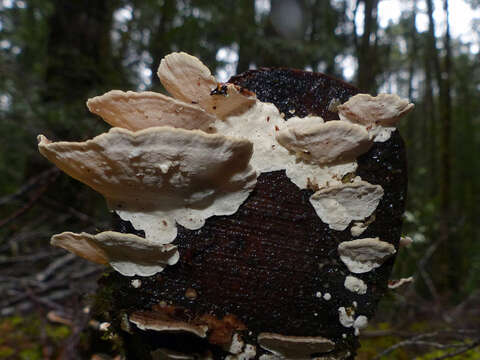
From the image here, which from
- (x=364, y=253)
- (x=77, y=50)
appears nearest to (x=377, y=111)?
(x=364, y=253)

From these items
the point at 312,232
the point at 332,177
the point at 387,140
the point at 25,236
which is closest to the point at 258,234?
the point at 312,232

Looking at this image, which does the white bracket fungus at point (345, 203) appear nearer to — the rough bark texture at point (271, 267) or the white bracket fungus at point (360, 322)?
the rough bark texture at point (271, 267)

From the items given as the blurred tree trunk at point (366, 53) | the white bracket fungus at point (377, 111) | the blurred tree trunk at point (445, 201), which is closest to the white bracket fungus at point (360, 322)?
the white bracket fungus at point (377, 111)

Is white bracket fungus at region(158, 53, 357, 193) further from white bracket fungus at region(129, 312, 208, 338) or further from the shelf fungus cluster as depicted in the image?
white bracket fungus at region(129, 312, 208, 338)

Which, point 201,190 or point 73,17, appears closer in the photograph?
point 201,190

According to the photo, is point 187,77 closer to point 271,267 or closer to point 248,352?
point 271,267

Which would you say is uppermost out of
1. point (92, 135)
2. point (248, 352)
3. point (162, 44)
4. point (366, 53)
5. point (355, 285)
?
point (162, 44)

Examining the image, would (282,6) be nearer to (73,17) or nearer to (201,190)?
(73,17)
